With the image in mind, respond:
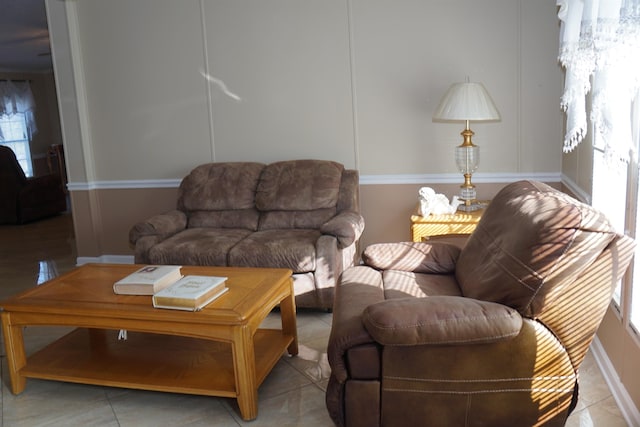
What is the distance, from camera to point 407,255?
3.10m

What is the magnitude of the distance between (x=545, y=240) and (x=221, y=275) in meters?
1.65

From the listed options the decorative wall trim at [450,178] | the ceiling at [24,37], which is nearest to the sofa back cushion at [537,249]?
the decorative wall trim at [450,178]

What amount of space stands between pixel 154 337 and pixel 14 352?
68 centimetres

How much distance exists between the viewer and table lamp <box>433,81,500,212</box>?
378 cm

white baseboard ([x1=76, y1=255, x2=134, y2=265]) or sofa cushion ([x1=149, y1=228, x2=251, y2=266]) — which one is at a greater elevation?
sofa cushion ([x1=149, y1=228, x2=251, y2=266])

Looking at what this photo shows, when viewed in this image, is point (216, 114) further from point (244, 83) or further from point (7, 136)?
point (7, 136)

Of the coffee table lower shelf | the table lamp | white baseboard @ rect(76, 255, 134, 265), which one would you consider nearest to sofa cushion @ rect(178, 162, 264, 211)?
white baseboard @ rect(76, 255, 134, 265)

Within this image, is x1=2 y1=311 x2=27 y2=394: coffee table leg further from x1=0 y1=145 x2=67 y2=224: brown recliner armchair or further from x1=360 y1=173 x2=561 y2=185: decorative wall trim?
x1=0 y1=145 x2=67 y2=224: brown recliner armchair

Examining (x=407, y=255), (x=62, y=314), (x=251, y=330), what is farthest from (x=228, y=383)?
(x=407, y=255)

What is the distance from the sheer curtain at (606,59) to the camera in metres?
1.80

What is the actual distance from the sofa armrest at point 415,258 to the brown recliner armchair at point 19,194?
238 inches

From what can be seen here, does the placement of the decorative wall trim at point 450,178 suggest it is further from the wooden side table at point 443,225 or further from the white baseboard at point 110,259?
the white baseboard at point 110,259

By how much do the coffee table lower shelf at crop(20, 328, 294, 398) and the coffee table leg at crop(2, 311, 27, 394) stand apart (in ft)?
0.14

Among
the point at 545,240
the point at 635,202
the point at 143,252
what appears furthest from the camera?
the point at 143,252
